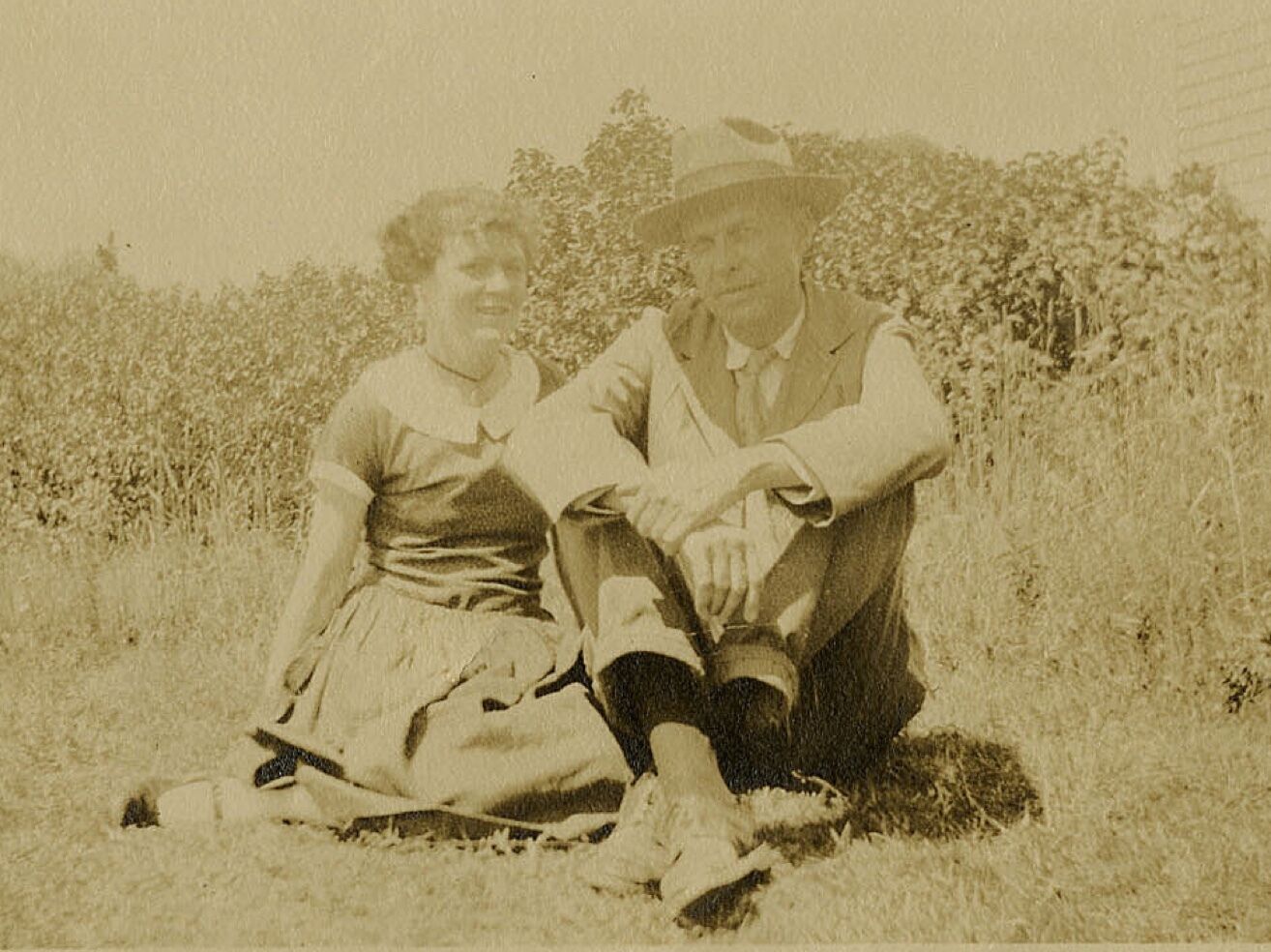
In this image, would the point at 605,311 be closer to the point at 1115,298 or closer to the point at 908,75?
the point at 908,75

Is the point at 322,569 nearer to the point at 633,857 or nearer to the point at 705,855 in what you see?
the point at 633,857

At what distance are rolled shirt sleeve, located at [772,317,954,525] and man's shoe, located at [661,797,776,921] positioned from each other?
1.47 ft

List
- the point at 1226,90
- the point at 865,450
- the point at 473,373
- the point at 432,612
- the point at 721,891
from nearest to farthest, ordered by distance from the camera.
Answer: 1. the point at 721,891
2. the point at 865,450
3. the point at 432,612
4. the point at 473,373
5. the point at 1226,90

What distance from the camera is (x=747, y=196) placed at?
7.09 ft

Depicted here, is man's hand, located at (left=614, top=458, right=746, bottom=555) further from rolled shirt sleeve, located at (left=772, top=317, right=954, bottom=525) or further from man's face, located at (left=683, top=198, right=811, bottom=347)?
man's face, located at (left=683, top=198, right=811, bottom=347)

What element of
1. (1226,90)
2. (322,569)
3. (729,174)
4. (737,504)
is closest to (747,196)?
(729,174)

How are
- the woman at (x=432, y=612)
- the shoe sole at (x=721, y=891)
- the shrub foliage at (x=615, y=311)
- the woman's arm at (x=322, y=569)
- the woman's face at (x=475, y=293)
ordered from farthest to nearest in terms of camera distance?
the shrub foliage at (x=615, y=311) < the woman's face at (x=475, y=293) < the woman's arm at (x=322, y=569) < the woman at (x=432, y=612) < the shoe sole at (x=721, y=891)

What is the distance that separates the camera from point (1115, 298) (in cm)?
329

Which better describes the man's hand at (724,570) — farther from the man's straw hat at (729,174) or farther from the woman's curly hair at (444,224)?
the woman's curly hair at (444,224)

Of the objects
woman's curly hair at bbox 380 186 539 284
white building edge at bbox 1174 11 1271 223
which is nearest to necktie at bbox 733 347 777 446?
woman's curly hair at bbox 380 186 539 284

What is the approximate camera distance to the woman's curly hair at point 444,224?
8.20 ft

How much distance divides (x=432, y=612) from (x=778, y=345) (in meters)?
0.80

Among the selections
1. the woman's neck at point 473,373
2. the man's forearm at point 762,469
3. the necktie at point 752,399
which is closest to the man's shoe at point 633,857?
the man's forearm at point 762,469

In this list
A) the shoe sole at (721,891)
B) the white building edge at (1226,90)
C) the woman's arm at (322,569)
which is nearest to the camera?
the shoe sole at (721,891)
